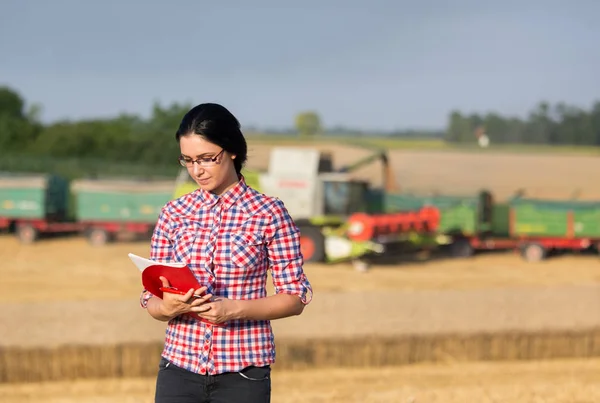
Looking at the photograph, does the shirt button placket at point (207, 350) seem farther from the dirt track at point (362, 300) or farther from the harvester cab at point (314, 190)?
the harvester cab at point (314, 190)

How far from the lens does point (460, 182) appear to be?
49344mm

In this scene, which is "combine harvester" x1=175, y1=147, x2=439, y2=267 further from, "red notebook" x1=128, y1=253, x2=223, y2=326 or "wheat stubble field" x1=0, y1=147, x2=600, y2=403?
"red notebook" x1=128, y1=253, x2=223, y2=326

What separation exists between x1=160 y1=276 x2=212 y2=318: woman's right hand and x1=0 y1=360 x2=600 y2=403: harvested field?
453 centimetres

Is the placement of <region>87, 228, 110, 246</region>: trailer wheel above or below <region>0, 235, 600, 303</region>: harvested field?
above

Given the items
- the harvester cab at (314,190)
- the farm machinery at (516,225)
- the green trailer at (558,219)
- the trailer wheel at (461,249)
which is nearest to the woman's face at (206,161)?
the harvester cab at (314,190)

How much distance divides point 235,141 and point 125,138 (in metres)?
44.3

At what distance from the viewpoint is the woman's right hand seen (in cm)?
306

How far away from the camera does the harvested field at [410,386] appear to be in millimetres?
7621

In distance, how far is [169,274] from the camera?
10.1ft

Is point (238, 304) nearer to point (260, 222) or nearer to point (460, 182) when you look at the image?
point (260, 222)

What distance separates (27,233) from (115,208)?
276 cm

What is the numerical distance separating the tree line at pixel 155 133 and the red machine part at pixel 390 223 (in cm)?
1935

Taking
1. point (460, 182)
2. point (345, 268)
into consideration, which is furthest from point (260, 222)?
point (460, 182)

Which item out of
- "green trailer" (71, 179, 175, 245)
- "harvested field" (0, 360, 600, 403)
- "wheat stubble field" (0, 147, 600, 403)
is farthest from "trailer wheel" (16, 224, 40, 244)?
"harvested field" (0, 360, 600, 403)
